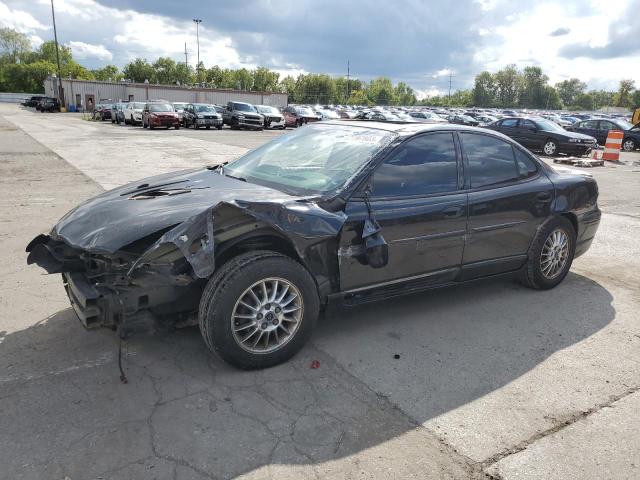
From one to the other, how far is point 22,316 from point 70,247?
1.08 meters

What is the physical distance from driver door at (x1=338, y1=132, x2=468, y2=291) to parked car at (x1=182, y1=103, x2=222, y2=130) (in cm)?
2985

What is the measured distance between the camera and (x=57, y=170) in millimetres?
12258

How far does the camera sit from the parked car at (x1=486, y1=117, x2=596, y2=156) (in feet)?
62.6

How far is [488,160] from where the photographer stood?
4.48 meters

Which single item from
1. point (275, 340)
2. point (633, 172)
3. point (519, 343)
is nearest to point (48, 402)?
point (275, 340)

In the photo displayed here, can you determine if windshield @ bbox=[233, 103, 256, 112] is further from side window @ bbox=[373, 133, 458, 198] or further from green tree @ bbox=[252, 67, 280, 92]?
green tree @ bbox=[252, 67, 280, 92]

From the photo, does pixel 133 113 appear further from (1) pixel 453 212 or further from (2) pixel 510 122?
(1) pixel 453 212

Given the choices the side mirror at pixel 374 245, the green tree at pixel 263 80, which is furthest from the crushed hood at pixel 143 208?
the green tree at pixel 263 80

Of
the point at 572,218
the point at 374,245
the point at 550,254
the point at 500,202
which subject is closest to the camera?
the point at 374,245

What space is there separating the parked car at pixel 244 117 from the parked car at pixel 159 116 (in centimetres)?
391

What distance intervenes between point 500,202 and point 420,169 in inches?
33.9

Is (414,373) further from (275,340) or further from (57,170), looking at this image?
(57,170)

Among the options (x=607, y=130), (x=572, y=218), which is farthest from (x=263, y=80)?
(x=572, y=218)

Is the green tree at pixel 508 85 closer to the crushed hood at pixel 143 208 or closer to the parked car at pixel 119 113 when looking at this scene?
the parked car at pixel 119 113
